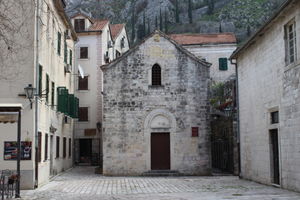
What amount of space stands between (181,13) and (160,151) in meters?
90.5

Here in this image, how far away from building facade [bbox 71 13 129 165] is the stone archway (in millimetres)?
11763

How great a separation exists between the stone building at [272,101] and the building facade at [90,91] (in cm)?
1705

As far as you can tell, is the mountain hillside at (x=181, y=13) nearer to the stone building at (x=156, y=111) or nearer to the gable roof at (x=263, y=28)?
the stone building at (x=156, y=111)

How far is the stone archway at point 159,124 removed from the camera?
79.8 ft

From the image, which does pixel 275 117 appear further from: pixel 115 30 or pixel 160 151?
pixel 115 30

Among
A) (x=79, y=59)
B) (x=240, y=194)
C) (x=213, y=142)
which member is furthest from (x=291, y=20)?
(x=79, y=59)

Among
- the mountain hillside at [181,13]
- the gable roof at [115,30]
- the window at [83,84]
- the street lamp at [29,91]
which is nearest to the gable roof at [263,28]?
the street lamp at [29,91]

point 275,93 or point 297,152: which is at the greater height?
point 275,93

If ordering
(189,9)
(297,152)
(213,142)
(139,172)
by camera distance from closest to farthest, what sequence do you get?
(297,152)
(139,172)
(213,142)
(189,9)

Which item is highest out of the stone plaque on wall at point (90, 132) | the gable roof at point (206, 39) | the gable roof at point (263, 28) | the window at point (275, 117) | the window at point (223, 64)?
the gable roof at point (206, 39)

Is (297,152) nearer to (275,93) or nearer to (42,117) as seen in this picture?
(275,93)

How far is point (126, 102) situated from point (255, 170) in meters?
8.76

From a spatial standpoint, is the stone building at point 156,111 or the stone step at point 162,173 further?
the stone building at point 156,111

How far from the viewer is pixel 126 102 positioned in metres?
24.6
